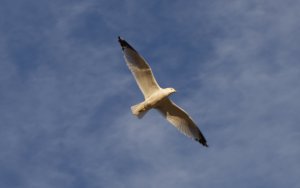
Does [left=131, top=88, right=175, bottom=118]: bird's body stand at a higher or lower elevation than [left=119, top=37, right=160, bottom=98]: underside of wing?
lower

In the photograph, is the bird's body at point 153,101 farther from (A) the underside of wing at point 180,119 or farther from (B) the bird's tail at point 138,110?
(A) the underside of wing at point 180,119

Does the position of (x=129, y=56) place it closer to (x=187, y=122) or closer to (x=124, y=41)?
(x=124, y=41)

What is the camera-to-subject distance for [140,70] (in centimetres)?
4622

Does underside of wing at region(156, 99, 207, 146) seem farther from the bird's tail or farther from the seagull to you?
the bird's tail

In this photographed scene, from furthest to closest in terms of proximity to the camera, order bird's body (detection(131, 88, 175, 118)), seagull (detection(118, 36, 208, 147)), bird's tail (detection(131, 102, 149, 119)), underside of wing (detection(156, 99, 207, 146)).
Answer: underside of wing (detection(156, 99, 207, 146)), seagull (detection(118, 36, 208, 147)), bird's body (detection(131, 88, 175, 118)), bird's tail (detection(131, 102, 149, 119))

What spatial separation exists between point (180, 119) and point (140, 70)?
288cm

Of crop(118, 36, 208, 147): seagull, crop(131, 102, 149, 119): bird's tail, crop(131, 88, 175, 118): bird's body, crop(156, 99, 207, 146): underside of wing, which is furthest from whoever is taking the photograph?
crop(156, 99, 207, 146): underside of wing

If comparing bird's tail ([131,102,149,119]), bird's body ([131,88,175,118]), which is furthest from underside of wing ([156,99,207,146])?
bird's tail ([131,102,149,119])

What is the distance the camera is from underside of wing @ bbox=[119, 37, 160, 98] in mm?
46031

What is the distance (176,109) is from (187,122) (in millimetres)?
807

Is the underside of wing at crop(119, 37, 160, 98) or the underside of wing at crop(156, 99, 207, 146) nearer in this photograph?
the underside of wing at crop(119, 37, 160, 98)

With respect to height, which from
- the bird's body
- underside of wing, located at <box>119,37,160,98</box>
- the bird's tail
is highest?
underside of wing, located at <box>119,37,160,98</box>

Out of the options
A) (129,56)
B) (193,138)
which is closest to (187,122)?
(193,138)

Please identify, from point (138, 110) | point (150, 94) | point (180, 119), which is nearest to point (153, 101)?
point (150, 94)
